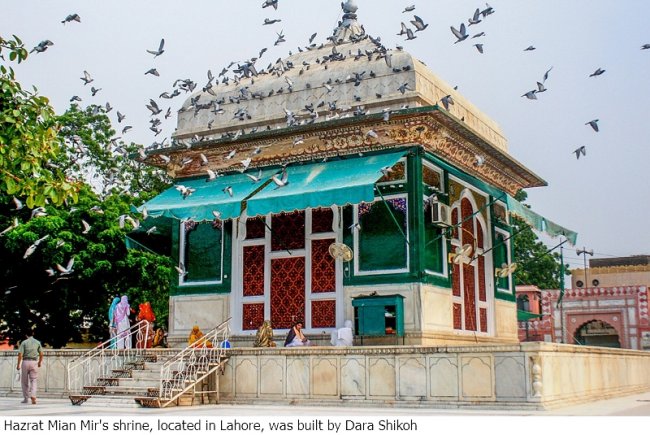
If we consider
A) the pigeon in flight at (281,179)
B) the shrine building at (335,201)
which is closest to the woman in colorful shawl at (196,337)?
the shrine building at (335,201)

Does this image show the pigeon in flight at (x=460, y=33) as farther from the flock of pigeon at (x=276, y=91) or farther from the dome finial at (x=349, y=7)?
the dome finial at (x=349, y=7)

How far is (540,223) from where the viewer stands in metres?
20.9

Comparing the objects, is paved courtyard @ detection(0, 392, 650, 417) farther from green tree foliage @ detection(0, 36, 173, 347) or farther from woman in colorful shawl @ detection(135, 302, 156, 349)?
green tree foliage @ detection(0, 36, 173, 347)

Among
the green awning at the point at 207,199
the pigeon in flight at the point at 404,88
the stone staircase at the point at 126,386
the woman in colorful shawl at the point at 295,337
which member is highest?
the pigeon in flight at the point at 404,88

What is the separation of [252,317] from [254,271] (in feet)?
3.53

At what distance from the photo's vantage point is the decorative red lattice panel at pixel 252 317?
62.8ft

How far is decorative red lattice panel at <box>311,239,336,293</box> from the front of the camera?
18.4 m

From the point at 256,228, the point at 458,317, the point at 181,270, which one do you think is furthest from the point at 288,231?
the point at 458,317

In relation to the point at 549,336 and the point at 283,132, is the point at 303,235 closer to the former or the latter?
the point at 283,132

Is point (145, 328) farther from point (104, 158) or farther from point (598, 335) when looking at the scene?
point (598, 335)

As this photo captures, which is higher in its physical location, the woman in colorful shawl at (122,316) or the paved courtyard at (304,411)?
the woman in colorful shawl at (122,316)

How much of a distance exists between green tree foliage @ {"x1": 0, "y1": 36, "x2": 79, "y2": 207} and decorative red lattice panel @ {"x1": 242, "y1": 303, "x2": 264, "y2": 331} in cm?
828

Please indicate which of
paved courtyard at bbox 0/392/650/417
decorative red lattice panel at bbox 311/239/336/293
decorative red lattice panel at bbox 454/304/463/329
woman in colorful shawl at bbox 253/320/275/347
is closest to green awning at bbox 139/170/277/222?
decorative red lattice panel at bbox 311/239/336/293

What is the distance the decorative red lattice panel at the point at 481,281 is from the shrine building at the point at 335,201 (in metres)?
0.11
